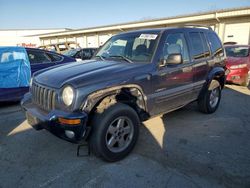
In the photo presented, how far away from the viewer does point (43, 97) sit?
321 cm

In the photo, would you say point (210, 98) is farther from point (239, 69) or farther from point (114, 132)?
point (239, 69)

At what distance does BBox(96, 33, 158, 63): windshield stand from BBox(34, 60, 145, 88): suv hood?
0.90ft

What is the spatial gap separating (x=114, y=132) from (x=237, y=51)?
799 centimetres

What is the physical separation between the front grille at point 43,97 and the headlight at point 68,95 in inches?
7.7

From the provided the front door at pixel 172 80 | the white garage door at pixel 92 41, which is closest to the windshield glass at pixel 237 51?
the front door at pixel 172 80

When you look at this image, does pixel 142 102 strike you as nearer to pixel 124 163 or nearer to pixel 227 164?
pixel 124 163

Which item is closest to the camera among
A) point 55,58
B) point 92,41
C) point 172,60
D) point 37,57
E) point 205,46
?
point 172,60

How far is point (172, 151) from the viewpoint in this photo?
11.6 feet

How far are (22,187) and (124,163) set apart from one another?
135 centimetres

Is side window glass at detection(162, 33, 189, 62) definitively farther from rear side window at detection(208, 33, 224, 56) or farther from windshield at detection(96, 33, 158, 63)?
rear side window at detection(208, 33, 224, 56)

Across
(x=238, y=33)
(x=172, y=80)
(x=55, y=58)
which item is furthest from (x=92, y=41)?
(x=172, y=80)

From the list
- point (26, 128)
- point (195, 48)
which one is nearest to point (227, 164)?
point (195, 48)

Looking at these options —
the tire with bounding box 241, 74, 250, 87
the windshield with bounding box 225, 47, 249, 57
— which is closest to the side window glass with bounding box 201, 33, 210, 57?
the tire with bounding box 241, 74, 250, 87

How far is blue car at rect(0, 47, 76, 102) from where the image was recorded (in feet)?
18.8
